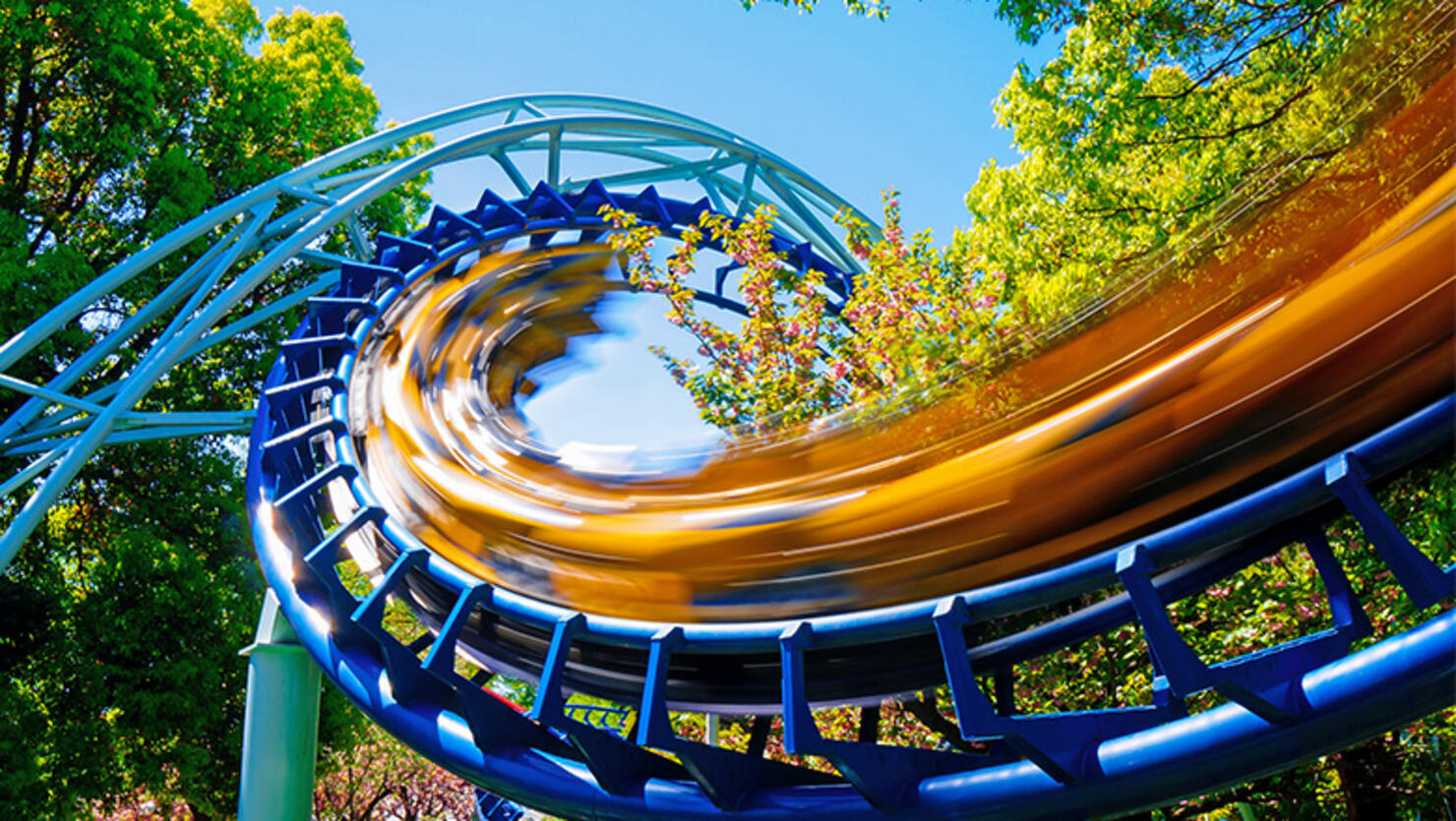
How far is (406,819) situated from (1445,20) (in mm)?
21672

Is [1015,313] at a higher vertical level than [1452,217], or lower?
higher

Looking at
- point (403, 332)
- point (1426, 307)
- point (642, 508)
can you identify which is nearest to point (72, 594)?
point (403, 332)

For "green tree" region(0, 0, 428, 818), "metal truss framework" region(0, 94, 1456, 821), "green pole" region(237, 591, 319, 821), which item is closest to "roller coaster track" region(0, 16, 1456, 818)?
"metal truss framework" region(0, 94, 1456, 821)

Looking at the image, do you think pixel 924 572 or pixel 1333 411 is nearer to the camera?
pixel 1333 411

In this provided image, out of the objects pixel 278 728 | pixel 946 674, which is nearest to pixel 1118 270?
pixel 946 674

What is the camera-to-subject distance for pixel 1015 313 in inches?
256

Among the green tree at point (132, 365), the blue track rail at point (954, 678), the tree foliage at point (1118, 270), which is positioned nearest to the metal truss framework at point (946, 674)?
the blue track rail at point (954, 678)

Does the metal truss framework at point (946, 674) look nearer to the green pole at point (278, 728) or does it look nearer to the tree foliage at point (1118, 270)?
the green pole at point (278, 728)

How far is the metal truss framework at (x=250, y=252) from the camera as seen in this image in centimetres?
930

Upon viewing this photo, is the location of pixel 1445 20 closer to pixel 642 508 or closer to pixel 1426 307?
pixel 1426 307

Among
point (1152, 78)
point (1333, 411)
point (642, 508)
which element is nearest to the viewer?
point (1333, 411)

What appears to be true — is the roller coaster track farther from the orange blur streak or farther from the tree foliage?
the tree foliage

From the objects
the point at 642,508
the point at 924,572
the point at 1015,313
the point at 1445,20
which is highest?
the point at 1015,313

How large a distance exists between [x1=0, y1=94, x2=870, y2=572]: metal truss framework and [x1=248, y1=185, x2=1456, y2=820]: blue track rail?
3.79m
